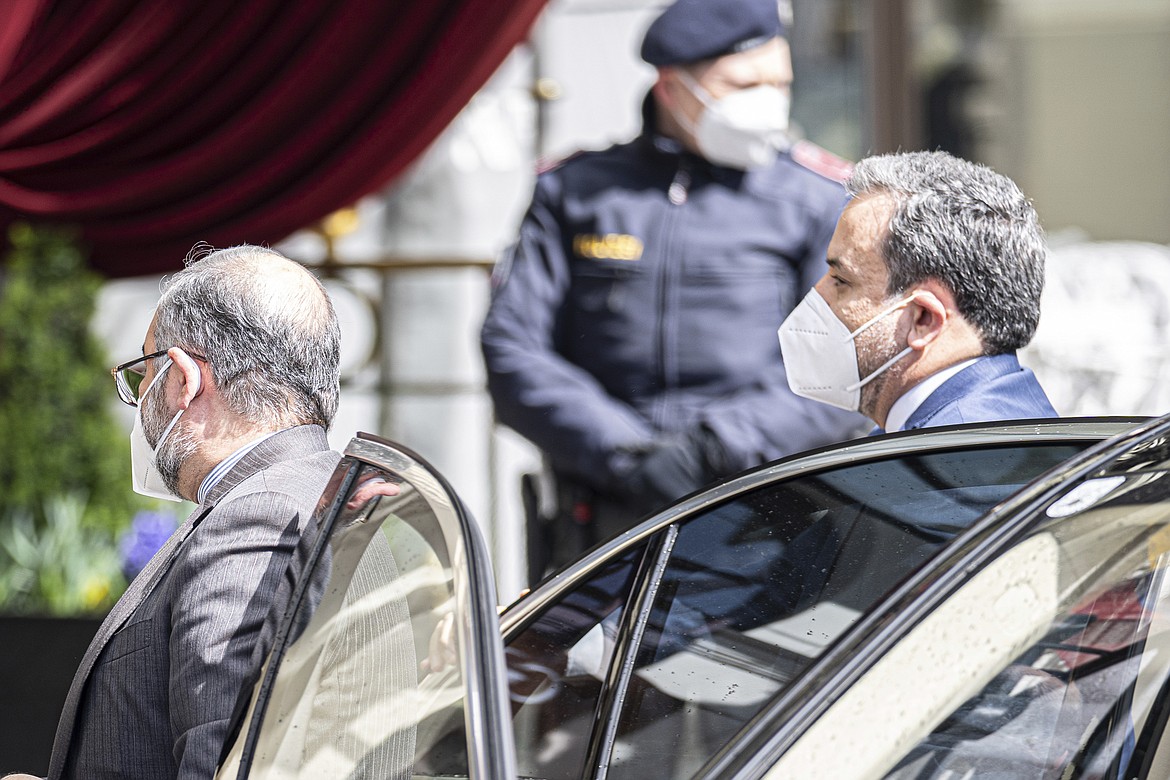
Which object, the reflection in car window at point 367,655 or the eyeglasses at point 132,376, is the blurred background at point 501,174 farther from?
the reflection in car window at point 367,655

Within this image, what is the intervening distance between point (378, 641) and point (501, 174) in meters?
3.49

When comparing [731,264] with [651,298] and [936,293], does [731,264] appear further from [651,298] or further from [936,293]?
[936,293]

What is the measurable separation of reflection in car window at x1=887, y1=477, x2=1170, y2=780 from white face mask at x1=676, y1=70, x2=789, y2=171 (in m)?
2.15

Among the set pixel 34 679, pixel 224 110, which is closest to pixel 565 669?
pixel 34 679

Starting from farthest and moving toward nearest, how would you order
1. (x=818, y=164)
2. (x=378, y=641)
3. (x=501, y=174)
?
(x=501, y=174) < (x=818, y=164) < (x=378, y=641)

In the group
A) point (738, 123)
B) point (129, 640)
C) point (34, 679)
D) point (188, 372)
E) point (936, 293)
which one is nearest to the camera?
point (129, 640)

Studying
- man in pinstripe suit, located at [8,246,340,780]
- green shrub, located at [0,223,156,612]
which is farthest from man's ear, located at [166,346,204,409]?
green shrub, located at [0,223,156,612]

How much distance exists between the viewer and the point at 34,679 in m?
2.53

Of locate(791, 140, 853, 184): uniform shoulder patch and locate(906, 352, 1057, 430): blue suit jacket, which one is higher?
locate(791, 140, 853, 184): uniform shoulder patch

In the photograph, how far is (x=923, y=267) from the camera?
204cm

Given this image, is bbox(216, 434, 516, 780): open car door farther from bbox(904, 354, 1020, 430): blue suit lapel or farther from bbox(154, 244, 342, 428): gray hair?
bbox(904, 354, 1020, 430): blue suit lapel

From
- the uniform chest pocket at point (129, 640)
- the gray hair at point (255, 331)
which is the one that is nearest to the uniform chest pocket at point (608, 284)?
the gray hair at point (255, 331)

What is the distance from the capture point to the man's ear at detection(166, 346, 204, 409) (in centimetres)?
183

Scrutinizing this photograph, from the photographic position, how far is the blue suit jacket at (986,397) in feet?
6.30
